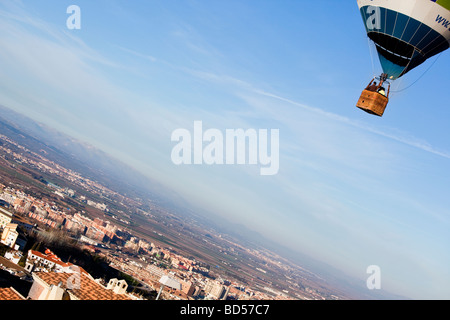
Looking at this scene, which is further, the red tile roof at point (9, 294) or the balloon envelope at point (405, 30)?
the balloon envelope at point (405, 30)

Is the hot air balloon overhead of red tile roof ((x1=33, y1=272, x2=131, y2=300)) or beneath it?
overhead

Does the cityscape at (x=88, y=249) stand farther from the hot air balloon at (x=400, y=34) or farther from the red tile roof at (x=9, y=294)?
the hot air balloon at (x=400, y=34)

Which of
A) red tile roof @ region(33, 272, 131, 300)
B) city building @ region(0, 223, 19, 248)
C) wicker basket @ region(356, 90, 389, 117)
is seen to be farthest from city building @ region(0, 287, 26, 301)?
city building @ region(0, 223, 19, 248)

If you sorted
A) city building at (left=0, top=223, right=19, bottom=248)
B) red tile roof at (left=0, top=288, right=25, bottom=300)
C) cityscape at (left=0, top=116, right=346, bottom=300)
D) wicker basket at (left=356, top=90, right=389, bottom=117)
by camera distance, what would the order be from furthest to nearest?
1. city building at (left=0, top=223, right=19, bottom=248)
2. cityscape at (left=0, top=116, right=346, bottom=300)
3. wicker basket at (left=356, top=90, right=389, bottom=117)
4. red tile roof at (left=0, top=288, right=25, bottom=300)

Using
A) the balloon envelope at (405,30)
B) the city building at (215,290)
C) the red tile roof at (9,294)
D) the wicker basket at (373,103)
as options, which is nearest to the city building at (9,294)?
the red tile roof at (9,294)

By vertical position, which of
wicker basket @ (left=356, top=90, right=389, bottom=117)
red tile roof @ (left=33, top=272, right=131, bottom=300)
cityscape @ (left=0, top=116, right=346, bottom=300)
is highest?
wicker basket @ (left=356, top=90, right=389, bottom=117)

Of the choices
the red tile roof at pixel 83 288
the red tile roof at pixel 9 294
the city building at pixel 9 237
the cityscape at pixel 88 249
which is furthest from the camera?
the city building at pixel 9 237

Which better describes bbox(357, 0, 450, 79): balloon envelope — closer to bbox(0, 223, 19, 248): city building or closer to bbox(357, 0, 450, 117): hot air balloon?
bbox(357, 0, 450, 117): hot air balloon
